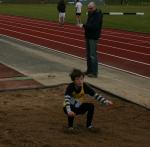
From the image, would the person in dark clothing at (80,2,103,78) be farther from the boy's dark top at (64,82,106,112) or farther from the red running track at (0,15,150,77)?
the boy's dark top at (64,82,106,112)

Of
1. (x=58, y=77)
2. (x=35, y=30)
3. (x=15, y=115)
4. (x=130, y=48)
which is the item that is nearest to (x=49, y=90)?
(x=58, y=77)

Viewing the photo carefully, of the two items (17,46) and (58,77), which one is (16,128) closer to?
(58,77)

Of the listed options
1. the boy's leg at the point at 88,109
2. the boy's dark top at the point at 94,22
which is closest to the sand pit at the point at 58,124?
the boy's leg at the point at 88,109

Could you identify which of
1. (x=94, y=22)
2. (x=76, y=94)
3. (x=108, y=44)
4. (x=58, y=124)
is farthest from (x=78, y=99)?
(x=108, y=44)

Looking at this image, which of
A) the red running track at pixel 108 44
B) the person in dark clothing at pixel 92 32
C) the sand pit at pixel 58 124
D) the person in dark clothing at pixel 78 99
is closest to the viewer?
the sand pit at pixel 58 124

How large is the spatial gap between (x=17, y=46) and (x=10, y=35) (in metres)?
4.92

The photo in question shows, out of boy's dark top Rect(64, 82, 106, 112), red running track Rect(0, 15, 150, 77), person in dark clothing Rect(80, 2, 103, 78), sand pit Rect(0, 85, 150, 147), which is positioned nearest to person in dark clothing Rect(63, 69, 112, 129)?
boy's dark top Rect(64, 82, 106, 112)

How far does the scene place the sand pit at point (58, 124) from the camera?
8008mm

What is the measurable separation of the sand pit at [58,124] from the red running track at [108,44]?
4705mm

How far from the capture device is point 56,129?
8.73 m

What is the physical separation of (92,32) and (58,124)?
579cm

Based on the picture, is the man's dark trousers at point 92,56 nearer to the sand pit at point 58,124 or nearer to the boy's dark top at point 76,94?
the sand pit at point 58,124

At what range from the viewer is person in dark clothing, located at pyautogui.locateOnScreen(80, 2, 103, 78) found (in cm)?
1422

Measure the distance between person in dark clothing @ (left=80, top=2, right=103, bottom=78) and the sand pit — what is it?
9.30 ft
